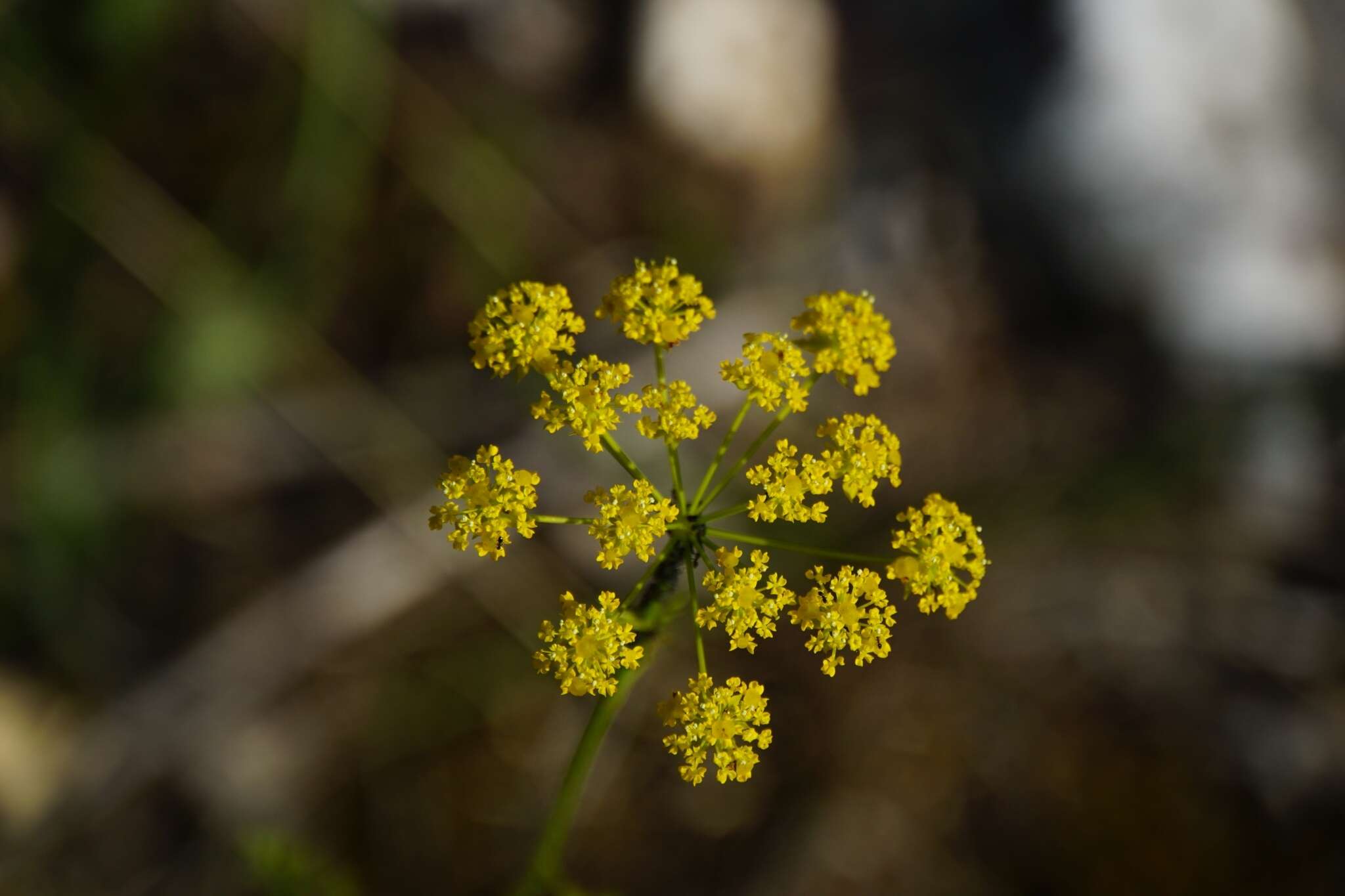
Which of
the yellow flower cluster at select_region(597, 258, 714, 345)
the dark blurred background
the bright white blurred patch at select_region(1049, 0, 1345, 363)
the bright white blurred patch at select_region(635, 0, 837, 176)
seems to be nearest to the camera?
the yellow flower cluster at select_region(597, 258, 714, 345)

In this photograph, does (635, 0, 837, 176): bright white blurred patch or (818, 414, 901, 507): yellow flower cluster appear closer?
(818, 414, 901, 507): yellow flower cluster

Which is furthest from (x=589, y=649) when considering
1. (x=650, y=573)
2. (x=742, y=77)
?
(x=742, y=77)

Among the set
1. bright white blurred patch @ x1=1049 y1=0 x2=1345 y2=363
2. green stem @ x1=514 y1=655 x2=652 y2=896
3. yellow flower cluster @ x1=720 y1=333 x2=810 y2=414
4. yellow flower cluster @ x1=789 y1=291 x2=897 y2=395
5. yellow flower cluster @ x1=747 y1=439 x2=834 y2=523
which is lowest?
green stem @ x1=514 y1=655 x2=652 y2=896

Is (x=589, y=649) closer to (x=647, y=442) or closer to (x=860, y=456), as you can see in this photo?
(x=860, y=456)

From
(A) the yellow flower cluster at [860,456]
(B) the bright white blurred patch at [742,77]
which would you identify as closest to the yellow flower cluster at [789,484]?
(A) the yellow flower cluster at [860,456]

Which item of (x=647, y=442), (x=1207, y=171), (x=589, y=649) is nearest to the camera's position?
(x=589, y=649)

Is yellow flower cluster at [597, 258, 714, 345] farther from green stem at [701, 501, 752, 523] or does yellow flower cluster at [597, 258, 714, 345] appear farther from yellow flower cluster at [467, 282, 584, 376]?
green stem at [701, 501, 752, 523]

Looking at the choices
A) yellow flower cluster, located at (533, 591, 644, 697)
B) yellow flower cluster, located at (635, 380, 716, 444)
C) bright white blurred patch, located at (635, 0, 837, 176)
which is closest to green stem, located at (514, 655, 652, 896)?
yellow flower cluster, located at (533, 591, 644, 697)
